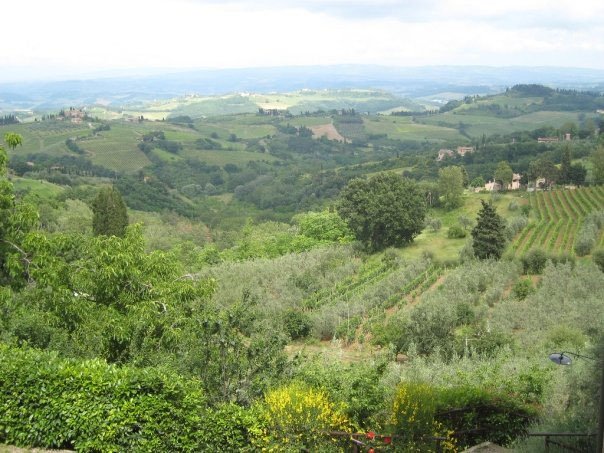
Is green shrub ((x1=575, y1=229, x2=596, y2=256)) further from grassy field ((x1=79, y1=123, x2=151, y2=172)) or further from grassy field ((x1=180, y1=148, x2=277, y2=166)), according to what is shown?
grassy field ((x1=180, y1=148, x2=277, y2=166))

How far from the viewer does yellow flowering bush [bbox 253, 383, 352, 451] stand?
7.65m

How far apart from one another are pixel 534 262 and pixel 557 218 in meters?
16.5

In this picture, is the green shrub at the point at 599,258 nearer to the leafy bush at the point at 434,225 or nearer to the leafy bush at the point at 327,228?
the leafy bush at the point at 434,225

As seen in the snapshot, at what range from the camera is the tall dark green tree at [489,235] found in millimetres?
33000

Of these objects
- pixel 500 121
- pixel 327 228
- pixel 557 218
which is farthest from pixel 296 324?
pixel 500 121

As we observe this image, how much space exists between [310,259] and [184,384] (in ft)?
99.4

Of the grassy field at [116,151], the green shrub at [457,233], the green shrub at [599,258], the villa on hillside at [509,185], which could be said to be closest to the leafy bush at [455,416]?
the green shrub at [599,258]

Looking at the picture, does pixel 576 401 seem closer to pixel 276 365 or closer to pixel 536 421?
pixel 536 421

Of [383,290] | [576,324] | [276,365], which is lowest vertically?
[383,290]

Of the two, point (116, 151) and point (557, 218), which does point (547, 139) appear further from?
point (116, 151)

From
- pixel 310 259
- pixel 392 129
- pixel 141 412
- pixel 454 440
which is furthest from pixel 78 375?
pixel 392 129

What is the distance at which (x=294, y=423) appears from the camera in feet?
25.3

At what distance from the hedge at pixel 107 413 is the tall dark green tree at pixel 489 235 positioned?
90.9 ft

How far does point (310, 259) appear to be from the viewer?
1503 inches
